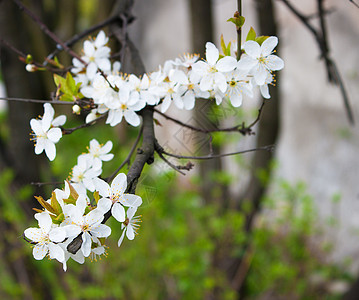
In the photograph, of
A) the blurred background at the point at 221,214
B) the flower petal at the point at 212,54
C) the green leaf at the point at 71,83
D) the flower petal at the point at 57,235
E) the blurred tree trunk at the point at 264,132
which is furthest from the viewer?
the blurred background at the point at 221,214

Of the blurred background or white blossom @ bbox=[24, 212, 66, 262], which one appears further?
the blurred background

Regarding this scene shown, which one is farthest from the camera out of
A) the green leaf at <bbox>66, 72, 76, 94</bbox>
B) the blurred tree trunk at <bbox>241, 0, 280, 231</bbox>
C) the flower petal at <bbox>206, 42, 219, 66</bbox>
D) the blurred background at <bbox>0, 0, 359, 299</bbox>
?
the blurred background at <bbox>0, 0, 359, 299</bbox>

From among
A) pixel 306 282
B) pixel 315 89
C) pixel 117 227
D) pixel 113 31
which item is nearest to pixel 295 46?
pixel 315 89

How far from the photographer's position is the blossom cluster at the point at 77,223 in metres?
Result: 0.51

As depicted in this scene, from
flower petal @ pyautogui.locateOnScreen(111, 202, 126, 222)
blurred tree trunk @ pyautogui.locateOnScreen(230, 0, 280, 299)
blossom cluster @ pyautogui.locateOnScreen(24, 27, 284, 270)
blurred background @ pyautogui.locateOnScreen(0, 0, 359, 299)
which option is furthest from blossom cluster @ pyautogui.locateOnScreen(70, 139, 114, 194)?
blurred tree trunk @ pyautogui.locateOnScreen(230, 0, 280, 299)

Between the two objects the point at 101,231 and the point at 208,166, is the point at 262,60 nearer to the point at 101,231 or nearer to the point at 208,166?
the point at 101,231

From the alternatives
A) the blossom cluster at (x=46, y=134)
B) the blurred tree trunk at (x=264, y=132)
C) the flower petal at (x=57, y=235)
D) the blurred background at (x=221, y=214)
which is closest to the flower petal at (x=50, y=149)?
the blossom cluster at (x=46, y=134)

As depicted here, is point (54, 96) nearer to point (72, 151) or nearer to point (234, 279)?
point (234, 279)

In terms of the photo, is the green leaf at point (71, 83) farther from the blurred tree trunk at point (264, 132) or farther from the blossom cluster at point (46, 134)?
the blurred tree trunk at point (264, 132)

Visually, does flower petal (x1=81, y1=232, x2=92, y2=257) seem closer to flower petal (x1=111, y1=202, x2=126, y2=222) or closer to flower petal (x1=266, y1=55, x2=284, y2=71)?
flower petal (x1=111, y1=202, x2=126, y2=222)

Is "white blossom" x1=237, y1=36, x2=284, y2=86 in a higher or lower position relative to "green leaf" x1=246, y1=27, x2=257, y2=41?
lower

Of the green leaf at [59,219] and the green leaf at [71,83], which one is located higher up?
the green leaf at [71,83]

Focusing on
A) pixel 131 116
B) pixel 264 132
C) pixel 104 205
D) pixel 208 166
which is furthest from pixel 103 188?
pixel 208 166

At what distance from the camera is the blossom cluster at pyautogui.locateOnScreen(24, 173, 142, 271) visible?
1.69ft
